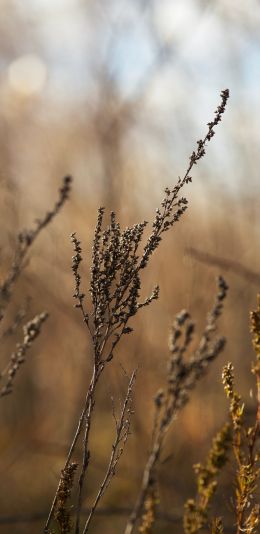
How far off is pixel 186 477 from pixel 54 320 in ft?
8.27

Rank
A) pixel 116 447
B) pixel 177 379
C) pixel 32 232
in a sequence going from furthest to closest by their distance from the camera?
pixel 116 447
pixel 32 232
pixel 177 379

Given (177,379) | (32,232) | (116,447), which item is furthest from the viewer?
(116,447)

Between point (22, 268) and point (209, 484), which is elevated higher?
point (22, 268)

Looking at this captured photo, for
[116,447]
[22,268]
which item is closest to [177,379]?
[116,447]

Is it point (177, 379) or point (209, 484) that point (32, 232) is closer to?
point (177, 379)

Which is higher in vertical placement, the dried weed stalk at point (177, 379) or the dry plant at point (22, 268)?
the dry plant at point (22, 268)

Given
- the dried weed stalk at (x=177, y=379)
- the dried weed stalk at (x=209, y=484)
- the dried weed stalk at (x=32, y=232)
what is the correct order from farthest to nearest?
the dried weed stalk at (x=209, y=484) < the dried weed stalk at (x=32, y=232) < the dried weed stalk at (x=177, y=379)

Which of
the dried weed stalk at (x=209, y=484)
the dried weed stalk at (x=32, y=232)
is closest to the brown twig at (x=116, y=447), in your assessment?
the dried weed stalk at (x=209, y=484)

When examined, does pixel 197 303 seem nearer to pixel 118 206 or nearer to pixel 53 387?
pixel 118 206

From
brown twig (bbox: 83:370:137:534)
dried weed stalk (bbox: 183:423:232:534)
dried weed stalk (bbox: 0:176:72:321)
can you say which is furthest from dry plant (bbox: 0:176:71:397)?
dried weed stalk (bbox: 183:423:232:534)

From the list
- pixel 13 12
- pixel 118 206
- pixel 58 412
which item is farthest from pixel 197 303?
pixel 13 12

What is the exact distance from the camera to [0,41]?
28.0 ft

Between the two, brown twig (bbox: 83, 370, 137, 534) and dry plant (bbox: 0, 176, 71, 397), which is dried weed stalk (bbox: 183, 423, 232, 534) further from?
dry plant (bbox: 0, 176, 71, 397)

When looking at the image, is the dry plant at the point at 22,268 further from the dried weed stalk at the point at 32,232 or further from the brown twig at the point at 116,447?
the brown twig at the point at 116,447
